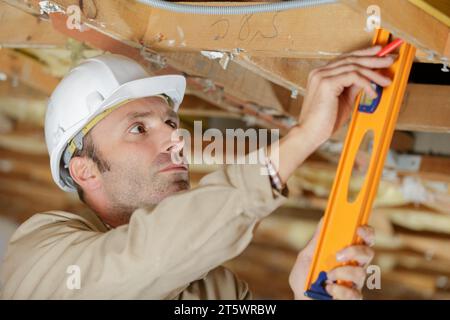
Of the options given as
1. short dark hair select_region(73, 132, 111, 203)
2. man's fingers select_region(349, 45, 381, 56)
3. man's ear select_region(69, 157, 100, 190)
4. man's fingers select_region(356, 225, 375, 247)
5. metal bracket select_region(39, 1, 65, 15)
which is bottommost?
man's fingers select_region(356, 225, 375, 247)

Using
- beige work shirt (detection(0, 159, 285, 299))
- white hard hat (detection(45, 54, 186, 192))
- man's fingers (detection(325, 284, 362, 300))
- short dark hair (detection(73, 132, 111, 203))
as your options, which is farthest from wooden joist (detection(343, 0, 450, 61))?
short dark hair (detection(73, 132, 111, 203))

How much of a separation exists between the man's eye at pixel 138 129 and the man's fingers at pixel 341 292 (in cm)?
81

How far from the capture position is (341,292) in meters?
1.75

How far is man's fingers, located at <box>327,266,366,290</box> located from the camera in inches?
69.1

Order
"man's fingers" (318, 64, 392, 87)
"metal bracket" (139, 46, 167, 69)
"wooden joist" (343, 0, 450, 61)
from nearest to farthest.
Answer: "wooden joist" (343, 0, 450, 61), "man's fingers" (318, 64, 392, 87), "metal bracket" (139, 46, 167, 69)

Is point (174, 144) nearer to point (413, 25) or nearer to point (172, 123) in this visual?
point (172, 123)

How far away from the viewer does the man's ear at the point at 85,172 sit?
8.00 ft

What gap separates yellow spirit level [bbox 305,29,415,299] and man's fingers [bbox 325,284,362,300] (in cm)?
2

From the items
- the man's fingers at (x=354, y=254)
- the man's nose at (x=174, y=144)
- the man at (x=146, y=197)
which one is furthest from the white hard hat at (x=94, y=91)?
the man's fingers at (x=354, y=254)

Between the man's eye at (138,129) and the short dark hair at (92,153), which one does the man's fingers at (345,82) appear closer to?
the man's eye at (138,129)

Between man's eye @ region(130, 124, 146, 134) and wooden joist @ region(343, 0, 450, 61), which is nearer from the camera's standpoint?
wooden joist @ region(343, 0, 450, 61)

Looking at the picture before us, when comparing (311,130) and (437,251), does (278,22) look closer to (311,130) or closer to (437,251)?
(311,130)

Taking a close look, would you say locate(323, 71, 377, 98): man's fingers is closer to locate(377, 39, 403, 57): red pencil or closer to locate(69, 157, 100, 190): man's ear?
locate(377, 39, 403, 57): red pencil
